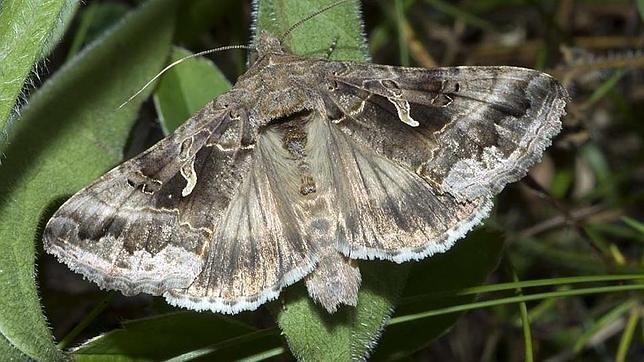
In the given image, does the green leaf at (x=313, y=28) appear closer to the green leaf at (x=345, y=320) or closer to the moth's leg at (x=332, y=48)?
the moth's leg at (x=332, y=48)

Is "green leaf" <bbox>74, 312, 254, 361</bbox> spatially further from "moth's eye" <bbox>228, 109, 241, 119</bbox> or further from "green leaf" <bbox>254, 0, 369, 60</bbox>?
"green leaf" <bbox>254, 0, 369, 60</bbox>

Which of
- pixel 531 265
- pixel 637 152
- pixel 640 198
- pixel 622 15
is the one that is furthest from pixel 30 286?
pixel 622 15

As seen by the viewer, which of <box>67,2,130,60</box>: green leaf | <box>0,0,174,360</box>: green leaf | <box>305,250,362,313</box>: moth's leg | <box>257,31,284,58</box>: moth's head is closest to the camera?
<box>305,250,362,313</box>: moth's leg

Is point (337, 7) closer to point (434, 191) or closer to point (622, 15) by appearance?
point (434, 191)

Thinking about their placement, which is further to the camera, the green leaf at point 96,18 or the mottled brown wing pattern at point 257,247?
the green leaf at point 96,18

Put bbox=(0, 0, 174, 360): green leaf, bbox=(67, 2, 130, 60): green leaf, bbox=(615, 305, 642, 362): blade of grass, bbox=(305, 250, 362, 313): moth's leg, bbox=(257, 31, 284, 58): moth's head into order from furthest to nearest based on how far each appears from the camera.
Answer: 1. bbox=(67, 2, 130, 60): green leaf
2. bbox=(615, 305, 642, 362): blade of grass
3. bbox=(257, 31, 284, 58): moth's head
4. bbox=(0, 0, 174, 360): green leaf
5. bbox=(305, 250, 362, 313): moth's leg

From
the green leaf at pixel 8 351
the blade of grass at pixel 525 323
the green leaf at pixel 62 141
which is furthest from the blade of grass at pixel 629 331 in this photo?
the green leaf at pixel 8 351

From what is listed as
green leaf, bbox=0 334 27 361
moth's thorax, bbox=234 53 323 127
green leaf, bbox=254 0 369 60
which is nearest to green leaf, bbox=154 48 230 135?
green leaf, bbox=254 0 369 60

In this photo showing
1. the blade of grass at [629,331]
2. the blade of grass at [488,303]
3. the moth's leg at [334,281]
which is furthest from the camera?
the blade of grass at [629,331]

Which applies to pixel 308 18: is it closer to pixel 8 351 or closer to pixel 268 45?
pixel 268 45
